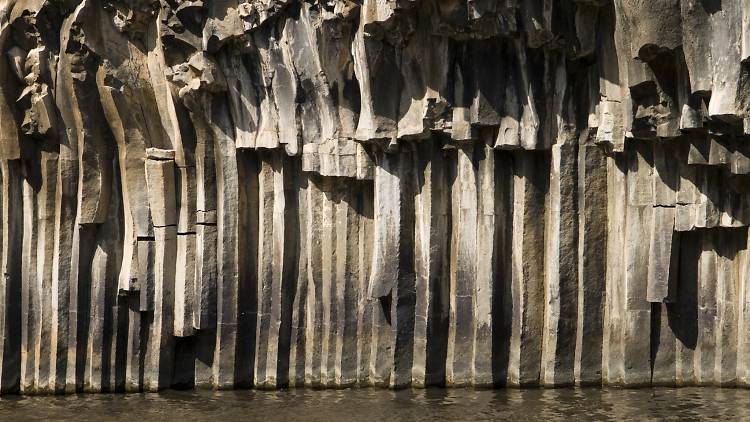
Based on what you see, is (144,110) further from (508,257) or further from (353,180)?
(508,257)

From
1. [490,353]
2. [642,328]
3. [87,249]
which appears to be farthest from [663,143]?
[87,249]

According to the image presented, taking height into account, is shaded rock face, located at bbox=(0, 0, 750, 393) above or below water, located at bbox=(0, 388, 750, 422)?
above

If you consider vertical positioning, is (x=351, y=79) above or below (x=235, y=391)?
above

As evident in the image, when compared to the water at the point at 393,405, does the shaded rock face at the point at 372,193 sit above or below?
above

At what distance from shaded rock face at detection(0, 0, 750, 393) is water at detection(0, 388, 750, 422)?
1.33 feet

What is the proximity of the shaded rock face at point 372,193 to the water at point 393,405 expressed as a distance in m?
0.41

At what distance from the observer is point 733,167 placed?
1694cm

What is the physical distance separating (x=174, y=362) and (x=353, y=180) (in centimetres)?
411

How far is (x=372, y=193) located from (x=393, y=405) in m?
3.38

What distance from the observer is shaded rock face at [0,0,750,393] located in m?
17.9

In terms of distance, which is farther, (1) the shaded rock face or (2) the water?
(1) the shaded rock face

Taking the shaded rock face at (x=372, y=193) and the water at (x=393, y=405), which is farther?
the shaded rock face at (x=372, y=193)

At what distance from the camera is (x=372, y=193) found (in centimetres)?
2019

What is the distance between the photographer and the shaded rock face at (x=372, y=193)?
17875 mm
